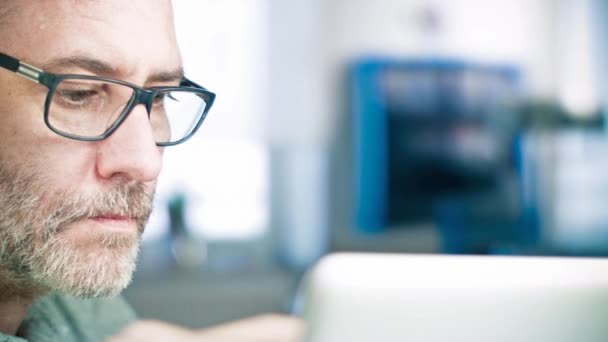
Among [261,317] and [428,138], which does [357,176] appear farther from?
[261,317]

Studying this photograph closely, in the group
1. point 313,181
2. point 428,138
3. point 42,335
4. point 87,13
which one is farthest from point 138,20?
point 428,138

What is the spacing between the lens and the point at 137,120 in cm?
55

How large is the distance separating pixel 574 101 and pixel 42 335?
2218mm

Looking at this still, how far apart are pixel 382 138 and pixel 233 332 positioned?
1386mm

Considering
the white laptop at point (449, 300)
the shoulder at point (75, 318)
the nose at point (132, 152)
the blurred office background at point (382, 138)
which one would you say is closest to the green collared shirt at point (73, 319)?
the shoulder at point (75, 318)

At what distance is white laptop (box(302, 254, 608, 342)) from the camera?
0.98ft

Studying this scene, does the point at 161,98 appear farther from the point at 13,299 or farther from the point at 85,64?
the point at 13,299

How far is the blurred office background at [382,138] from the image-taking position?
1718 mm

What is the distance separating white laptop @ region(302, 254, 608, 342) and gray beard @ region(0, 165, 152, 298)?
11.2 inches

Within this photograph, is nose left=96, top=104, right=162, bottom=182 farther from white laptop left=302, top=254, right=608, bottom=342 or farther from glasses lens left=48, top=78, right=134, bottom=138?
white laptop left=302, top=254, right=608, bottom=342

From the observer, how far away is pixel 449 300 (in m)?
0.31

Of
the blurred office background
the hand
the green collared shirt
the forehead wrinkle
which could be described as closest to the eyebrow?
the forehead wrinkle

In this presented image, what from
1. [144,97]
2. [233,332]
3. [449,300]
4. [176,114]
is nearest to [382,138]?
[233,332]

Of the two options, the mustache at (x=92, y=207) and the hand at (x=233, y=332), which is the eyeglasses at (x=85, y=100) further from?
the hand at (x=233, y=332)
